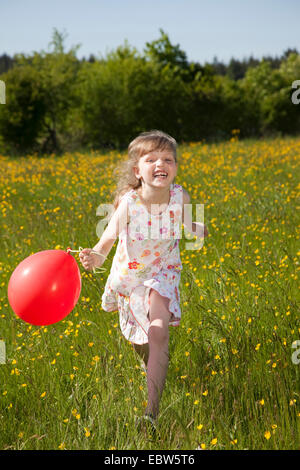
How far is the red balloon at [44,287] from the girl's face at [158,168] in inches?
24.2

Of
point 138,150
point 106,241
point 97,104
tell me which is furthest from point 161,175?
point 97,104

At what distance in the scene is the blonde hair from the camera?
8.51 ft

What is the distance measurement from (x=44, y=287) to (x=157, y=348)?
0.60 m

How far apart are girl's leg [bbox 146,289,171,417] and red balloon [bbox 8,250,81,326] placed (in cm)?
41

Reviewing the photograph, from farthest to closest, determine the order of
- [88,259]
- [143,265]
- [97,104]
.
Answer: [97,104] < [143,265] < [88,259]

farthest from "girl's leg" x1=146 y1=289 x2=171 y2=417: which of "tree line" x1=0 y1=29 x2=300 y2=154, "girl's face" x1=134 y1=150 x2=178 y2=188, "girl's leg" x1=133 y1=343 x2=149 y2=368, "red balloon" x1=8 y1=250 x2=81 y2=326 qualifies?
"tree line" x1=0 y1=29 x2=300 y2=154

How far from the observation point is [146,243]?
8.68ft

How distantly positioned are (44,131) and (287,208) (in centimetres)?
1426

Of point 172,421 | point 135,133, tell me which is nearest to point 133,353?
point 172,421

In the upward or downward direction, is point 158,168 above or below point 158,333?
above

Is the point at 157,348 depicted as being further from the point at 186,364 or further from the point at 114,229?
the point at 114,229

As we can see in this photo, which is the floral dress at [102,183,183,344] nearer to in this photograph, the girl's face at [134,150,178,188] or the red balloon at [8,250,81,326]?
the girl's face at [134,150,178,188]

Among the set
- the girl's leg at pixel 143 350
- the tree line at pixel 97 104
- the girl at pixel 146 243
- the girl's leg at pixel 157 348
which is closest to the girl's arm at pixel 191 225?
the girl at pixel 146 243

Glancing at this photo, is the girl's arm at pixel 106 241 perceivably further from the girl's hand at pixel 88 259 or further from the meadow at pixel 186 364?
the meadow at pixel 186 364
